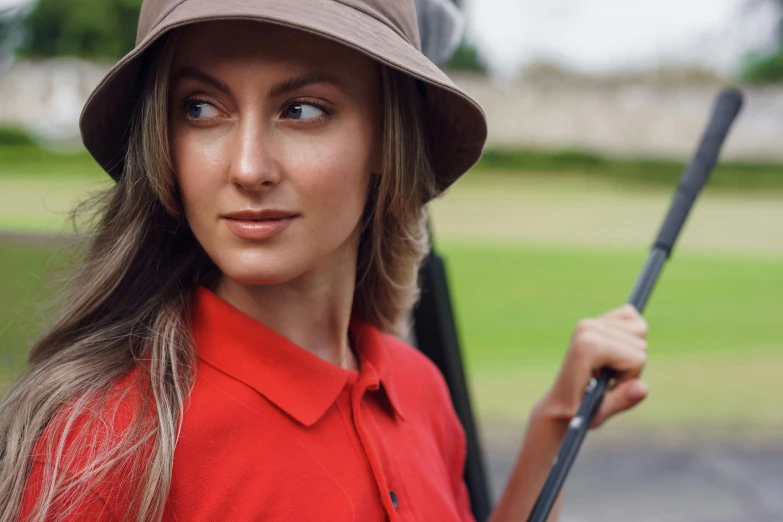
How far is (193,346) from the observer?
48.0 inches

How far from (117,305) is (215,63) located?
0.38 meters

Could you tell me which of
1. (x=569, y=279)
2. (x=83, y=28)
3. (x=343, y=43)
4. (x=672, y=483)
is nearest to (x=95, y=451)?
→ (x=343, y=43)

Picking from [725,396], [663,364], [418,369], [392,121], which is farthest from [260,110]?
[663,364]

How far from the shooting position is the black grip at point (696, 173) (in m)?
1.62

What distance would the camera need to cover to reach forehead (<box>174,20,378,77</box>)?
112 centimetres

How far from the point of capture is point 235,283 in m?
1.30

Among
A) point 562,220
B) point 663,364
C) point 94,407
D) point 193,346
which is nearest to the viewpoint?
point 94,407

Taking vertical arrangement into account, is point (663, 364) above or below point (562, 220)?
below

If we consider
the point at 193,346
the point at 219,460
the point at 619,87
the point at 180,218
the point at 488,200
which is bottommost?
the point at 219,460

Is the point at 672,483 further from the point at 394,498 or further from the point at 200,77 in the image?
the point at 200,77

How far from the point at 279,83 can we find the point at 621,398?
843 mm

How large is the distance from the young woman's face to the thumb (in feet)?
2.14

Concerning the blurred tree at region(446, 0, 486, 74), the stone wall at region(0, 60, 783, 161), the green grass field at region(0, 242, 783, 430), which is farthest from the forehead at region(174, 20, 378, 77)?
the blurred tree at region(446, 0, 486, 74)

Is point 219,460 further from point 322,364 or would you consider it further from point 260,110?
point 260,110
